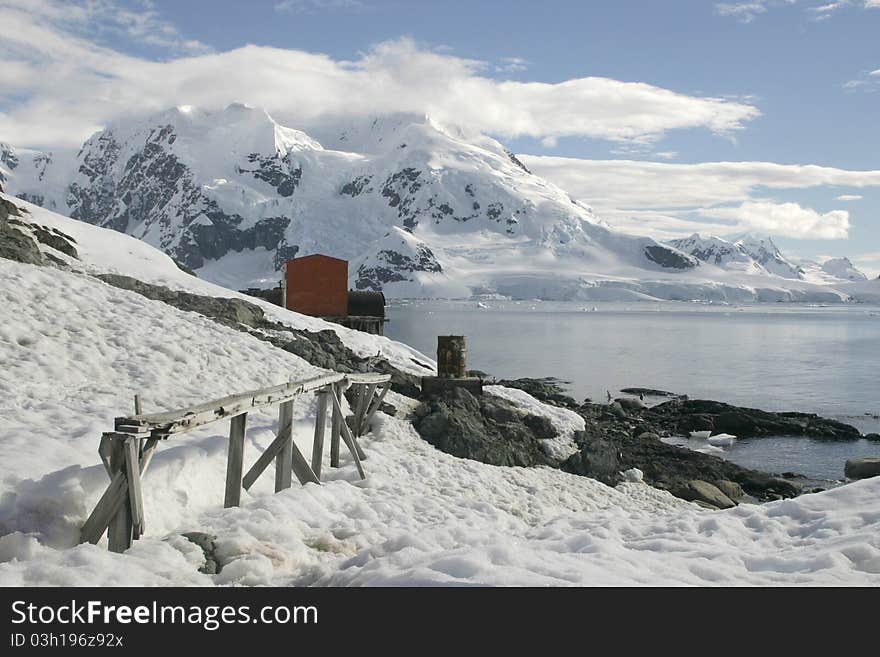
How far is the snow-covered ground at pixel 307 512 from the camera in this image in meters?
7.34

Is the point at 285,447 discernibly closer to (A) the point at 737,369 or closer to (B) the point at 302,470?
(B) the point at 302,470

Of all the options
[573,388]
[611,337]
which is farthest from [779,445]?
[611,337]

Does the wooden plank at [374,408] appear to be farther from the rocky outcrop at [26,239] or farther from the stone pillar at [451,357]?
the rocky outcrop at [26,239]

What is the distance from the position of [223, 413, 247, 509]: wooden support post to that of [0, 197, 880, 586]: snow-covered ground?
0.32 m

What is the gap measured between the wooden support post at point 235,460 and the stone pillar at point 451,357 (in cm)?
1379

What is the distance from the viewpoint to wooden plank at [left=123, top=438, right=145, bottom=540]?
282 inches

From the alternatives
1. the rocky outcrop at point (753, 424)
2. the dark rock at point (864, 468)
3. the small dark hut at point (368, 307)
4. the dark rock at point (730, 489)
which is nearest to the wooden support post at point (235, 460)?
the dark rock at point (730, 489)

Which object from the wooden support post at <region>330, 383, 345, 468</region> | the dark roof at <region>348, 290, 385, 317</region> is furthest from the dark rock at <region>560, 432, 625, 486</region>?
the dark roof at <region>348, 290, 385, 317</region>

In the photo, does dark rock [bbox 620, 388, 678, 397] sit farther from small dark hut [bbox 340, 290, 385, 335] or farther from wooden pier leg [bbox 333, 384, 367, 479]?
wooden pier leg [bbox 333, 384, 367, 479]

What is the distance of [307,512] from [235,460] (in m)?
1.14

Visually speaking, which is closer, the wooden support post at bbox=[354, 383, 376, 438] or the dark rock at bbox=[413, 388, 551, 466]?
the wooden support post at bbox=[354, 383, 376, 438]

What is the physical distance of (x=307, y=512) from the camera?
32.5 feet
